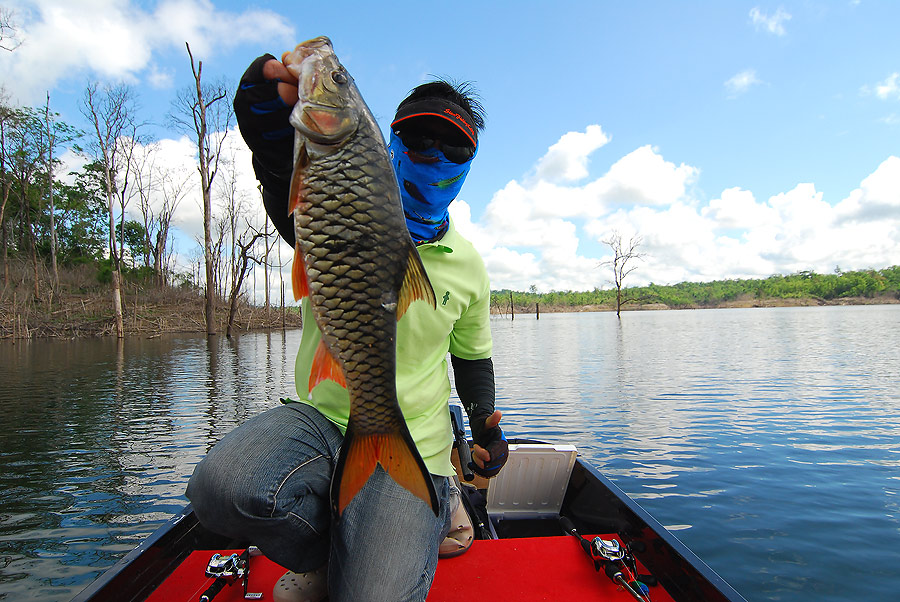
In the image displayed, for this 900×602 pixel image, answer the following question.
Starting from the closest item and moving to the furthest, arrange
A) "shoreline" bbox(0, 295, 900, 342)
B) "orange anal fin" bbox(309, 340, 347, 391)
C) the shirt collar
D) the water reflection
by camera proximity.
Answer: "orange anal fin" bbox(309, 340, 347, 391) → the shirt collar → the water reflection → "shoreline" bbox(0, 295, 900, 342)

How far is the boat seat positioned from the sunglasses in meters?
2.76

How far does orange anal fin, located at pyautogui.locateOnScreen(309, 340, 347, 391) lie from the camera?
176 cm

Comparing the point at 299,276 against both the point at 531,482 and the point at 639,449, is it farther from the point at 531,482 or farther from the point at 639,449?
the point at 639,449

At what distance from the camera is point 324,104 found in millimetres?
1638

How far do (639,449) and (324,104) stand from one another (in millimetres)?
8773

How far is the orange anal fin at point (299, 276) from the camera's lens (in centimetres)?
170

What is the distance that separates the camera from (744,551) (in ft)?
17.0

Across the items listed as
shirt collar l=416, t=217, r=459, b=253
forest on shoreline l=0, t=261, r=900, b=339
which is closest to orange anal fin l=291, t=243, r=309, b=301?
shirt collar l=416, t=217, r=459, b=253

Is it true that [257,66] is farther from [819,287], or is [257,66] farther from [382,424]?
[819,287]

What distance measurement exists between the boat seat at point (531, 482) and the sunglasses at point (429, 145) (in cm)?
276

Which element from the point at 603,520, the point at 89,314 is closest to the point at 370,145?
the point at 603,520

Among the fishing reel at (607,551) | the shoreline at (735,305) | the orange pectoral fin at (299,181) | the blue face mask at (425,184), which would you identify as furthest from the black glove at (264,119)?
the shoreline at (735,305)

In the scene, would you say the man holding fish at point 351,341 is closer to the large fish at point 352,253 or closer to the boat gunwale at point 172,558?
the large fish at point 352,253

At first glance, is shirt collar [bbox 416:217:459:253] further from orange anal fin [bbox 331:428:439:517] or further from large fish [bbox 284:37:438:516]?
orange anal fin [bbox 331:428:439:517]
